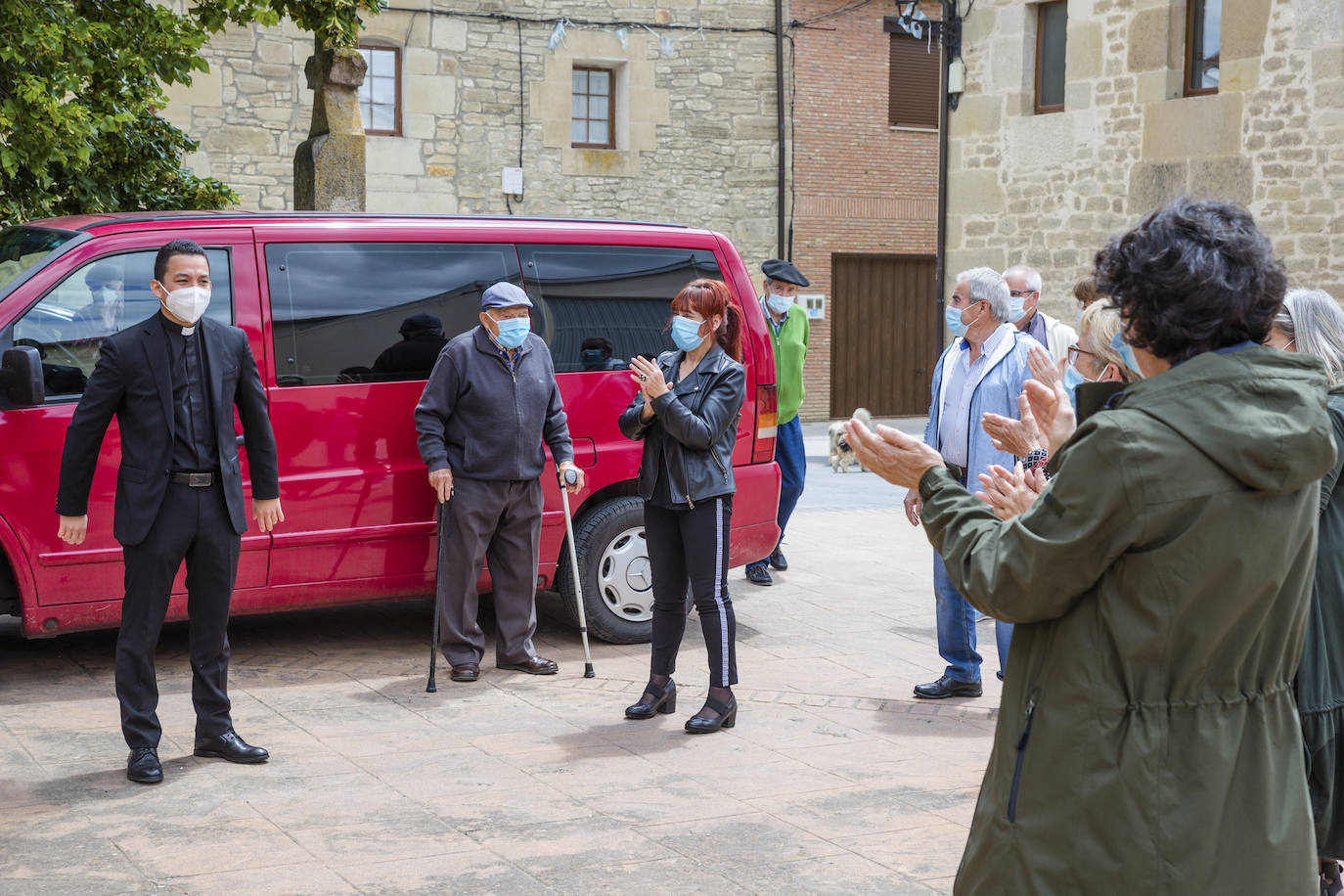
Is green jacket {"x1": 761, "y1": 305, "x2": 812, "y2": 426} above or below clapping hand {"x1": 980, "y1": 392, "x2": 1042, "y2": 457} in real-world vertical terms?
below

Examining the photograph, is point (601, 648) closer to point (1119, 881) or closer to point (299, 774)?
point (299, 774)

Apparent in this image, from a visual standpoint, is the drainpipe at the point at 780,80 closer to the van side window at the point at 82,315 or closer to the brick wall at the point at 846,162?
the brick wall at the point at 846,162

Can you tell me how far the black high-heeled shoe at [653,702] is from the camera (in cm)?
640

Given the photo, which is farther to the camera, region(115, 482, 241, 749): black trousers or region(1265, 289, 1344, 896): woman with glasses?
region(115, 482, 241, 749): black trousers

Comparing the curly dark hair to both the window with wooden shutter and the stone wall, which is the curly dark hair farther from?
the window with wooden shutter

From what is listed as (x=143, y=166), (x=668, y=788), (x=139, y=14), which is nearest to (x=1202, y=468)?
(x=668, y=788)

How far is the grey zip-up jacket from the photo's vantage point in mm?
7086

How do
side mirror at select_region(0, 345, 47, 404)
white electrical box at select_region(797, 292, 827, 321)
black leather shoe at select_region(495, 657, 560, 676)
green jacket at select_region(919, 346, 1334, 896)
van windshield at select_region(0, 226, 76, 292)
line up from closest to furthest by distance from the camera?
1. green jacket at select_region(919, 346, 1334, 896)
2. side mirror at select_region(0, 345, 47, 404)
3. van windshield at select_region(0, 226, 76, 292)
4. black leather shoe at select_region(495, 657, 560, 676)
5. white electrical box at select_region(797, 292, 827, 321)

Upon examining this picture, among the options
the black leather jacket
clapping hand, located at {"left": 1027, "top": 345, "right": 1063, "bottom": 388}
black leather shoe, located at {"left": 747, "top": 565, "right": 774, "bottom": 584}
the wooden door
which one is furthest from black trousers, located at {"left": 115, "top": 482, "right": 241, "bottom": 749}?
the wooden door

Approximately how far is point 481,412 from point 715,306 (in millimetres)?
1417

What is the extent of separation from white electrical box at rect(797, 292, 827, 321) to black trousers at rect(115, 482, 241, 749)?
1712 centimetres

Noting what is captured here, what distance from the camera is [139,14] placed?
9.71 meters

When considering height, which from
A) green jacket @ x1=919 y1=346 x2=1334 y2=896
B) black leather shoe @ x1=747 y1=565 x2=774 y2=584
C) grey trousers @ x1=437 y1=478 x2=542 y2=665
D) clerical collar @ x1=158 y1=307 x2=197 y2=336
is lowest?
black leather shoe @ x1=747 y1=565 x2=774 y2=584

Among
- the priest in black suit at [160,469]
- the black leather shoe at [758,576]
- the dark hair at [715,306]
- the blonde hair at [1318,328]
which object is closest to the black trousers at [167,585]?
the priest in black suit at [160,469]
